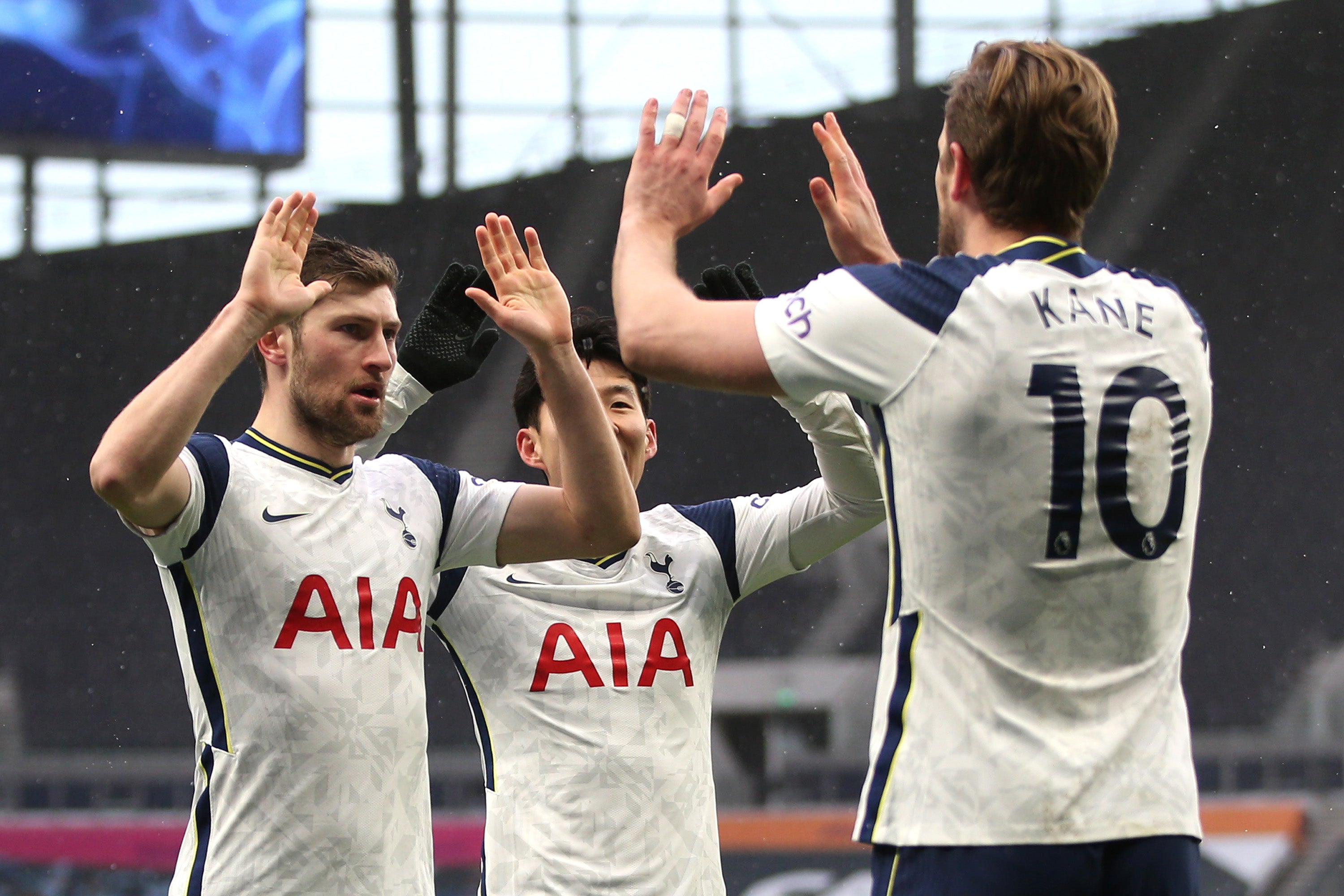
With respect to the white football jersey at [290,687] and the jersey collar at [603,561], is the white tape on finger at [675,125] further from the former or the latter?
the jersey collar at [603,561]

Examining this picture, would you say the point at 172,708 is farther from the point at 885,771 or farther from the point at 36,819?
the point at 885,771

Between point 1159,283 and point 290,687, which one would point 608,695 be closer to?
point 290,687

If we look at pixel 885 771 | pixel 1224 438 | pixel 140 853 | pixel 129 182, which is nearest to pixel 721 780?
pixel 140 853

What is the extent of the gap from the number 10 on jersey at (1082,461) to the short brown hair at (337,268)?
1.13m

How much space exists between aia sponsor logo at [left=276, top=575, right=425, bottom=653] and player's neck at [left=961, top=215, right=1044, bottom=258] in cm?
95

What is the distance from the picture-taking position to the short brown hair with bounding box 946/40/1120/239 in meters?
1.15

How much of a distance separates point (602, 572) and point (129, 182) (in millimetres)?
4897

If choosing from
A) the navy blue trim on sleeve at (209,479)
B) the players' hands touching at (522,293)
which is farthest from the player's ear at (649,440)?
the navy blue trim on sleeve at (209,479)

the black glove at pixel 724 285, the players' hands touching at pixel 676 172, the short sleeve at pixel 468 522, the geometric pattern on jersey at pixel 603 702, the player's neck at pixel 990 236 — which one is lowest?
the geometric pattern on jersey at pixel 603 702

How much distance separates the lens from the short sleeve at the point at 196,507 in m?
1.64

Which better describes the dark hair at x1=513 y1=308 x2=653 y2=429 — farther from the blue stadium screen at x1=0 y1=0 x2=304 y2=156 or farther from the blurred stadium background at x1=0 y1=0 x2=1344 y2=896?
the blue stadium screen at x1=0 y1=0 x2=304 y2=156

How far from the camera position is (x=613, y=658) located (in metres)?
2.07

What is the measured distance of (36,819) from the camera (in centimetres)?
538

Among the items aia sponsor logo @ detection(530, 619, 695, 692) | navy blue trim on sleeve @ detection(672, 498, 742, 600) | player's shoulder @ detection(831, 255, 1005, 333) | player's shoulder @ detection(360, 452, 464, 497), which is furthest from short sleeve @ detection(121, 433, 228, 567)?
player's shoulder @ detection(831, 255, 1005, 333)
